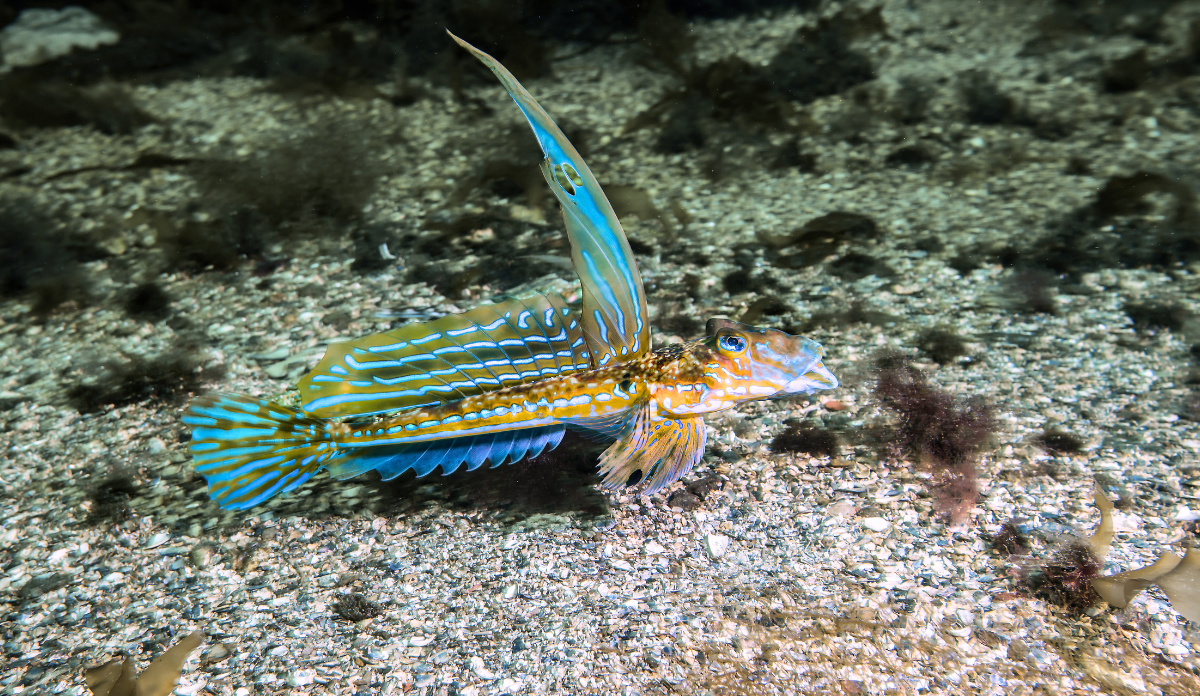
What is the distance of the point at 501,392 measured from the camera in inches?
106

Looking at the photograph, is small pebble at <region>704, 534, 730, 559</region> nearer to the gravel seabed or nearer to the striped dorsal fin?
the gravel seabed

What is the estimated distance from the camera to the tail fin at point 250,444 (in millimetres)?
2703

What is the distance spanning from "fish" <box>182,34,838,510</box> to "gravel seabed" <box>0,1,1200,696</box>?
323 millimetres

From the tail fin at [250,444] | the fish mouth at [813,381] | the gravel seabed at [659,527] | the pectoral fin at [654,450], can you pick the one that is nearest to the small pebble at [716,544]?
the gravel seabed at [659,527]

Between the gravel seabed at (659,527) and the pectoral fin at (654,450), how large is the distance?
0.35 meters

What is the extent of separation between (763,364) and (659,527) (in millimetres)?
834

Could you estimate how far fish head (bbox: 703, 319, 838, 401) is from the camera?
8.54 feet

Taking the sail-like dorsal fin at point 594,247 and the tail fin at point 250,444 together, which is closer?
the sail-like dorsal fin at point 594,247

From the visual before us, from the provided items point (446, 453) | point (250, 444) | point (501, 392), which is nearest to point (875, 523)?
point (501, 392)

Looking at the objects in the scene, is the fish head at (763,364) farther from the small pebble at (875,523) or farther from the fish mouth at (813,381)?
Answer: the small pebble at (875,523)

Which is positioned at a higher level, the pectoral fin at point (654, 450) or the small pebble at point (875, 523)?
the pectoral fin at point (654, 450)

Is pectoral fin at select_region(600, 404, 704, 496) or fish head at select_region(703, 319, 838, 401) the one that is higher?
fish head at select_region(703, 319, 838, 401)

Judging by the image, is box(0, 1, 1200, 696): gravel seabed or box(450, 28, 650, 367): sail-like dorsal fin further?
box(0, 1, 1200, 696): gravel seabed

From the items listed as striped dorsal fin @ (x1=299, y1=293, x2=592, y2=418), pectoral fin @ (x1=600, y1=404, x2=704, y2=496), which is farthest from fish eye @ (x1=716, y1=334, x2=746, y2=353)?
striped dorsal fin @ (x1=299, y1=293, x2=592, y2=418)
